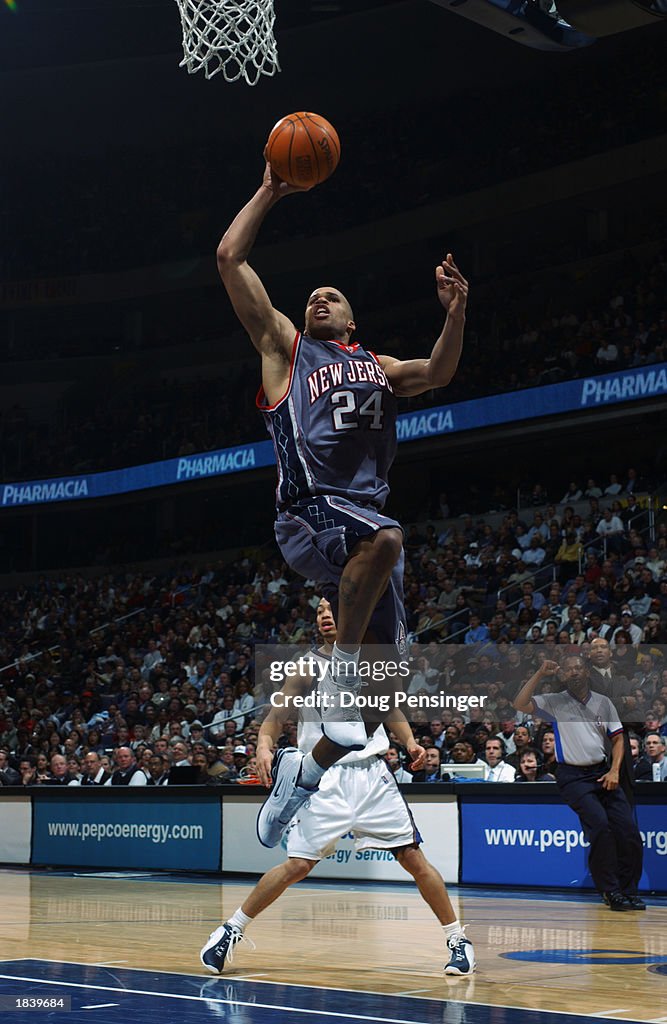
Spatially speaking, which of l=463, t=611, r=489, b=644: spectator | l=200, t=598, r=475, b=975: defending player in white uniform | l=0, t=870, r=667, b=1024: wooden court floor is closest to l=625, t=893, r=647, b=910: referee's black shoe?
l=0, t=870, r=667, b=1024: wooden court floor

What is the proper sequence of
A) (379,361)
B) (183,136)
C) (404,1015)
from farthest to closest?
(183,136), (379,361), (404,1015)

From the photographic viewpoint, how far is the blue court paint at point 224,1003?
5250 mm

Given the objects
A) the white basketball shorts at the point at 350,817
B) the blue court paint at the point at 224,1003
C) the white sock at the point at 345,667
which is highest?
the white sock at the point at 345,667

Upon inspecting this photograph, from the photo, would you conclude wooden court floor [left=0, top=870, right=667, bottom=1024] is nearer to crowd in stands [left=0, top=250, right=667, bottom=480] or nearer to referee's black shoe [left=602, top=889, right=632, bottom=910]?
referee's black shoe [left=602, top=889, right=632, bottom=910]

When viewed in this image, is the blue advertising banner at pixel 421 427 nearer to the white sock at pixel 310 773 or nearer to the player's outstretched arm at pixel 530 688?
the player's outstretched arm at pixel 530 688

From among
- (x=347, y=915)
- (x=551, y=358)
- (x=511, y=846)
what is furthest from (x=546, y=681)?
(x=551, y=358)

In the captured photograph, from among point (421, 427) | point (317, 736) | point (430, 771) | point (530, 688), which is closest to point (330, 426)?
point (317, 736)

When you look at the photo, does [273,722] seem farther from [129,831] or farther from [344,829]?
[129,831]

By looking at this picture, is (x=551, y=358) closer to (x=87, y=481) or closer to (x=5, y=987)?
(x=87, y=481)

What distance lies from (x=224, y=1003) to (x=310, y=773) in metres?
1.21

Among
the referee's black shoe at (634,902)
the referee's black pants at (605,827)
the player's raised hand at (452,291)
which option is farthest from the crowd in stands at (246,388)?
the player's raised hand at (452,291)

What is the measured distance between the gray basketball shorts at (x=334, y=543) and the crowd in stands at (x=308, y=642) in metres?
7.45

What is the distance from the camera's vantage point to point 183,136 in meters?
34.8

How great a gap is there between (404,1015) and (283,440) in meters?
2.55
